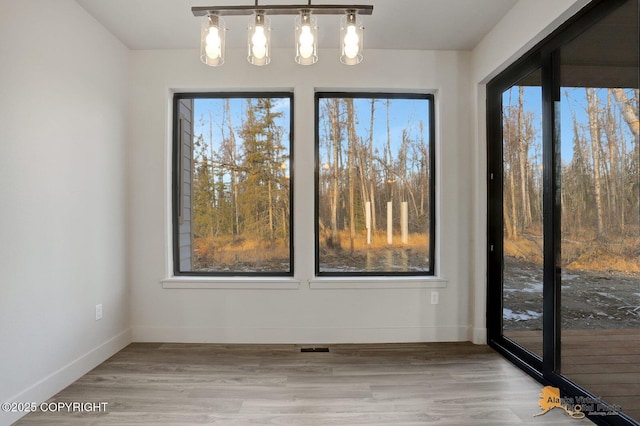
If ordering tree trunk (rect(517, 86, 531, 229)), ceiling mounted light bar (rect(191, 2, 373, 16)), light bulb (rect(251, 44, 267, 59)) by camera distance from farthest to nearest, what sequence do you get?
tree trunk (rect(517, 86, 531, 229)) < light bulb (rect(251, 44, 267, 59)) < ceiling mounted light bar (rect(191, 2, 373, 16))

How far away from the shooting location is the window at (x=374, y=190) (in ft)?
10.9

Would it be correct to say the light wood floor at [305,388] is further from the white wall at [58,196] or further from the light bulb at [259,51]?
the light bulb at [259,51]

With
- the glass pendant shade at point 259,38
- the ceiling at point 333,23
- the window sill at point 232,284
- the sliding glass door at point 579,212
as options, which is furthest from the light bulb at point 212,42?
the sliding glass door at point 579,212

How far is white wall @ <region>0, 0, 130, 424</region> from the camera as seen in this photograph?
1983 mm

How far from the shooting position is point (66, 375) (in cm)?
237

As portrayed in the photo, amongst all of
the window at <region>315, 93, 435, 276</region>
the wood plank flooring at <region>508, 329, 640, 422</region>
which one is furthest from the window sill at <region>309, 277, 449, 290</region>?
the wood plank flooring at <region>508, 329, 640, 422</region>

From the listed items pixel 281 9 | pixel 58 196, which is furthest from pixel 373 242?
pixel 58 196

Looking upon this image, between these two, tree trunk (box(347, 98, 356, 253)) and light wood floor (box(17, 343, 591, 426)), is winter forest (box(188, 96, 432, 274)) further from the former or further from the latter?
light wood floor (box(17, 343, 591, 426))

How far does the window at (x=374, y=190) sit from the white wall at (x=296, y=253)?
0.16 metres

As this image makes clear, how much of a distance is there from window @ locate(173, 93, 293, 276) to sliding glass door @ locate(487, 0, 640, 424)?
1.97m

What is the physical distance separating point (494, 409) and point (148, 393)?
2.18 m

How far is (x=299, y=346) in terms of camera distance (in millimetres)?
3076

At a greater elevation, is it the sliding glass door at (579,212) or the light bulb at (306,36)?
the light bulb at (306,36)

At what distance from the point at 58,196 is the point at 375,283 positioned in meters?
2.54
